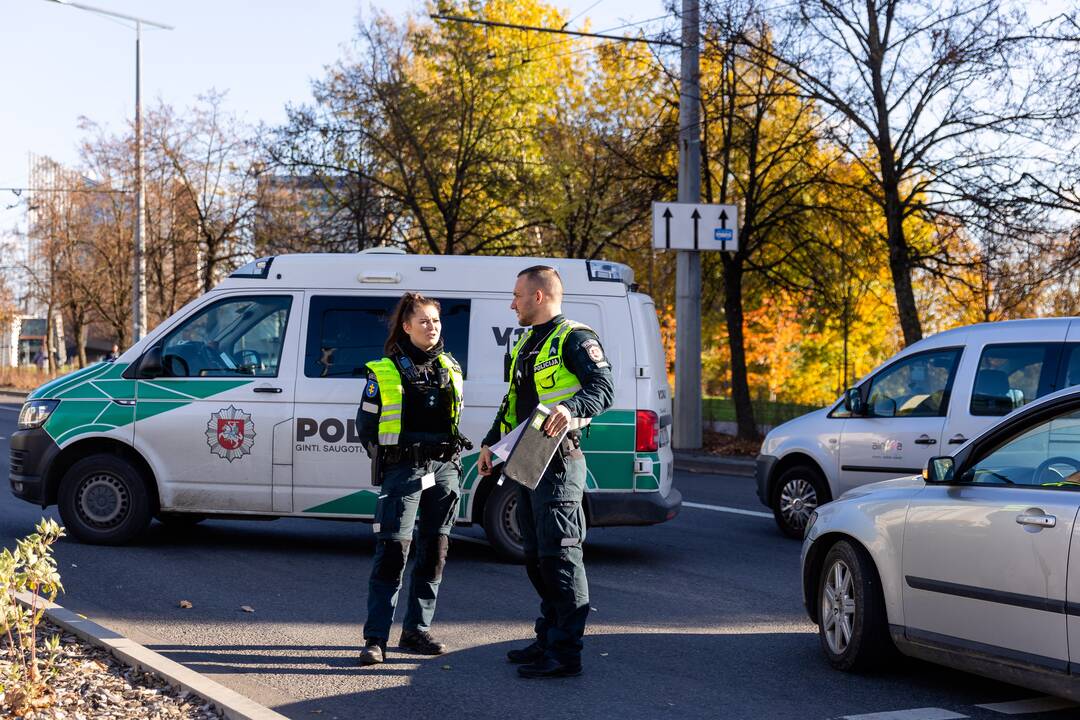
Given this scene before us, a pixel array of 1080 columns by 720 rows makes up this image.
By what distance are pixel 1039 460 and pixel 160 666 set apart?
4.03m

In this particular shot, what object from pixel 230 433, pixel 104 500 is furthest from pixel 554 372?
pixel 104 500

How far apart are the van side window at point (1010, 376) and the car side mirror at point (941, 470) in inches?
151

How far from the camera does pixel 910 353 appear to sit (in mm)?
10188

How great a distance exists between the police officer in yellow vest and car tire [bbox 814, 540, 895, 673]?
198 cm

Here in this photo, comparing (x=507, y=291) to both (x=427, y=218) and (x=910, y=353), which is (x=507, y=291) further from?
(x=427, y=218)

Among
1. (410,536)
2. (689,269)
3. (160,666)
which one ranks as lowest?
(160,666)

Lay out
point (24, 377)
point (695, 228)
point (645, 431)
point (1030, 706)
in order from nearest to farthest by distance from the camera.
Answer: point (1030, 706)
point (645, 431)
point (695, 228)
point (24, 377)

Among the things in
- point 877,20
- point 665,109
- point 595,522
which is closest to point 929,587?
point 595,522

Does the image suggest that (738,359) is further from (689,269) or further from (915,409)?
(915,409)

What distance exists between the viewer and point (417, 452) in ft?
20.5

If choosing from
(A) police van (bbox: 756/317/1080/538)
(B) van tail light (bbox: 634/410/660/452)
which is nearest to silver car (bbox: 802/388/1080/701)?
(B) van tail light (bbox: 634/410/660/452)

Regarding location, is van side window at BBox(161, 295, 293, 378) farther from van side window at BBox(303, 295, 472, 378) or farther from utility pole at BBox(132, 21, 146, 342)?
utility pole at BBox(132, 21, 146, 342)

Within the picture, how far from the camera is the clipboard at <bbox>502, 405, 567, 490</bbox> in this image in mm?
5680

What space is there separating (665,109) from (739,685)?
59.0ft
